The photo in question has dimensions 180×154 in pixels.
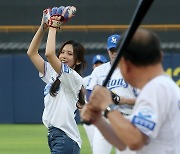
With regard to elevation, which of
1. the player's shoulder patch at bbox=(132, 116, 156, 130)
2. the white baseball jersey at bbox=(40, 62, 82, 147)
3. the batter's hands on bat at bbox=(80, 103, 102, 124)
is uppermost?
the player's shoulder patch at bbox=(132, 116, 156, 130)

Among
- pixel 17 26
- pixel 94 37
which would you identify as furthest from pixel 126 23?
pixel 17 26

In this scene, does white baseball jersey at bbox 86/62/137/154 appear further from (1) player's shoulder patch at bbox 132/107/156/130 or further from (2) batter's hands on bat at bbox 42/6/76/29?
(1) player's shoulder patch at bbox 132/107/156/130

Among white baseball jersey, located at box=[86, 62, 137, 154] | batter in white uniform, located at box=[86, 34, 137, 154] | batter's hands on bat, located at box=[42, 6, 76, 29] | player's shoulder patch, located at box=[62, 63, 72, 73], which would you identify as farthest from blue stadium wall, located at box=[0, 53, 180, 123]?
batter's hands on bat, located at box=[42, 6, 76, 29]

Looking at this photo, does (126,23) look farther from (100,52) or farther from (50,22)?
(50,22)

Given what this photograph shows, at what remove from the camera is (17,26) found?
20312 millimetres

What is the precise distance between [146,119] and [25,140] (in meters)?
10.6

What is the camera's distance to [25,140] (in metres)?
14.0

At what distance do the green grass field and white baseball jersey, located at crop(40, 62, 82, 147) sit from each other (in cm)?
544

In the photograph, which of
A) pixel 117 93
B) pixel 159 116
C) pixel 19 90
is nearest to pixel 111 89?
pixel 117 93

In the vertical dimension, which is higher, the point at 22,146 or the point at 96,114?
the point at 96,114

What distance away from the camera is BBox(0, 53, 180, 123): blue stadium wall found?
18469 mm

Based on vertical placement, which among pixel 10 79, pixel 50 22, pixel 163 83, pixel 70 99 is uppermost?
pixel 163 83

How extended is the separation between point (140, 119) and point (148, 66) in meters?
0.29

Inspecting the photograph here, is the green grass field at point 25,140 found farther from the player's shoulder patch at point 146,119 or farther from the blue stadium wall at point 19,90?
the player's shoulder patch at point 146,119
